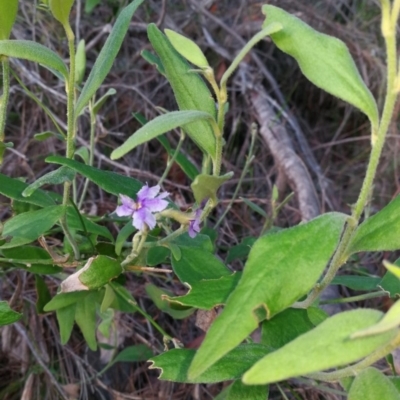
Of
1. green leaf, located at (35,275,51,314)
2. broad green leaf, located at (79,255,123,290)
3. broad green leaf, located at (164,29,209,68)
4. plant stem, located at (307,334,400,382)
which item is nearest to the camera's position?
plant stem, located at (307,334,400,382)

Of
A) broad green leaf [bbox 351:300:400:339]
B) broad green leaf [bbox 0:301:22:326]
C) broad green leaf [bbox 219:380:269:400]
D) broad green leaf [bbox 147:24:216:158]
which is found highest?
broad green leaf [bbox 147:24:216:158]

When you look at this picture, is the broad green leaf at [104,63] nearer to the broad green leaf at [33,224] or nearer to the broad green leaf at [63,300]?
the broad green leaf at [33,224]

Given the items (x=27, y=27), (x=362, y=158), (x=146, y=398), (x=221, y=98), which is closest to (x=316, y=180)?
(x=362, y=158)

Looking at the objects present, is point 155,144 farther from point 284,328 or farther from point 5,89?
point 284,328

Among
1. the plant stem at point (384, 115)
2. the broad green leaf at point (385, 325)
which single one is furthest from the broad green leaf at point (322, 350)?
the plant stem at point (384, 115)

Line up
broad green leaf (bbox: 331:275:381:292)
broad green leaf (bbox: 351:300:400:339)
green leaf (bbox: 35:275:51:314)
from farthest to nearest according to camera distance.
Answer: green leaf (bbox: 35:275:51:314) < broad green leaf (bbox: 331:275:381:292) < broad green leaf (bbox: 351:300:400:339)

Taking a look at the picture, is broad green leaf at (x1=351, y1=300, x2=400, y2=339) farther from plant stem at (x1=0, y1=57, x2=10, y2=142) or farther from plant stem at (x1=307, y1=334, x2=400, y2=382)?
plant stem at (x1=0, y1=57, x2=10, y2=142)

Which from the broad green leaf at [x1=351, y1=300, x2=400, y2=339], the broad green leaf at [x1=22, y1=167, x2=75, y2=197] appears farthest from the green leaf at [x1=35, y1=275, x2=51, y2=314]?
the broad green leaf at [x1=351, y1=300, x2=400, y2=339]
